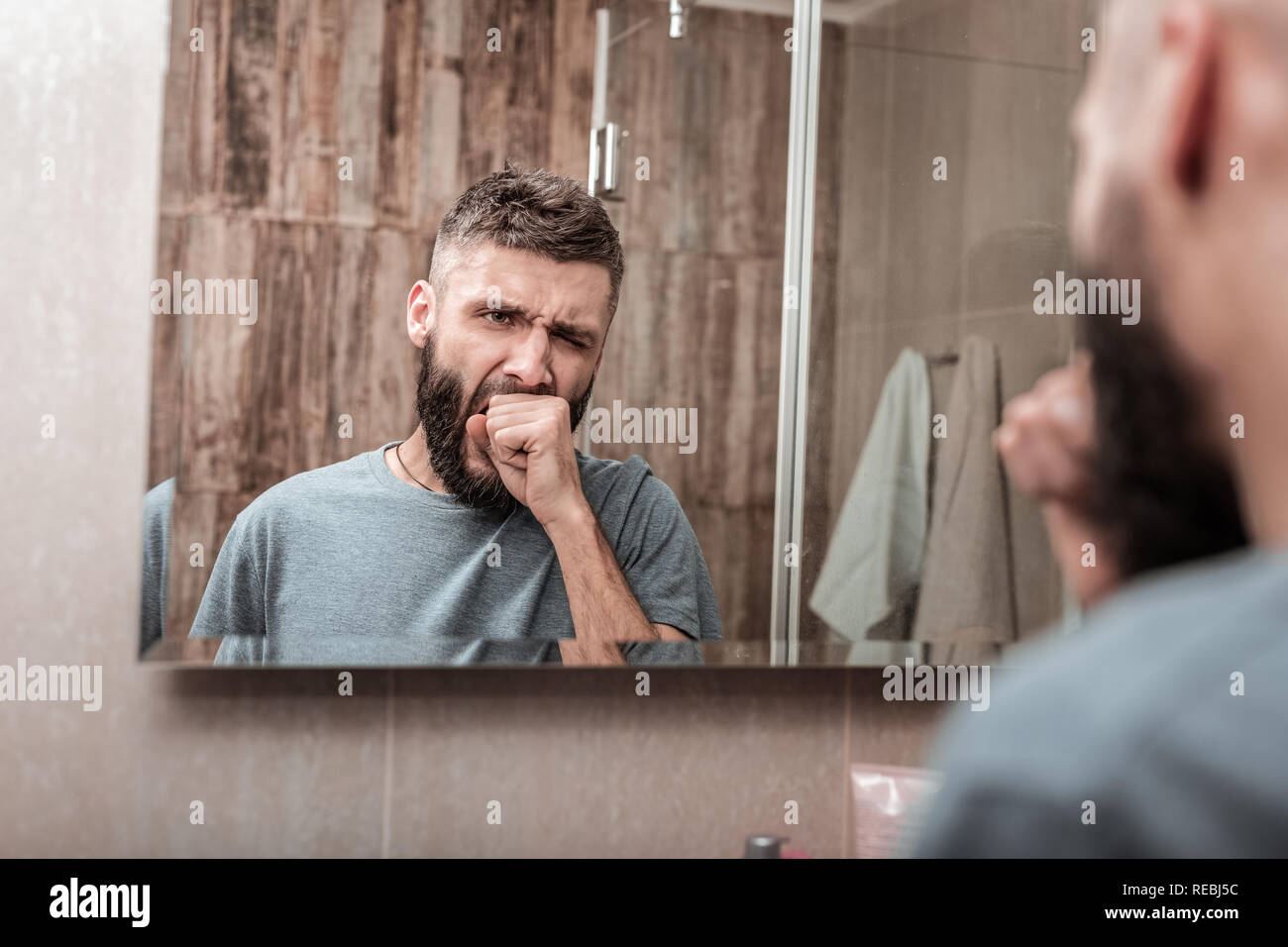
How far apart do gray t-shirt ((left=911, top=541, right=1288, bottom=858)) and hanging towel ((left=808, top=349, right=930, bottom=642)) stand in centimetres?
84

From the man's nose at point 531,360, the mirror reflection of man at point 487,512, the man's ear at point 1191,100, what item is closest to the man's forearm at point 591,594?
the mirror reflection of man at point 487,512

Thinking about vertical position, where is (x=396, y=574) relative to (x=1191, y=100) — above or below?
below

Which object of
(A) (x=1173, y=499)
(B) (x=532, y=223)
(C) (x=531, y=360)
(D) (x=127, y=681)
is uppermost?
(B) (x=532, y=223)

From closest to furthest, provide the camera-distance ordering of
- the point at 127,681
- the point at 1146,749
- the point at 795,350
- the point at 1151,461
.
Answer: the point at 1146,749 < the point at 1151,461 < the point at 127,681 < the point at 795,350

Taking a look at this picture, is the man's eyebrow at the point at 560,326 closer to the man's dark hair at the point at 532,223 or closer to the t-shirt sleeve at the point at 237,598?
the man's dark hair at the point at 532,223

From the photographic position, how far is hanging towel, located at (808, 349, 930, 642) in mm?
1078

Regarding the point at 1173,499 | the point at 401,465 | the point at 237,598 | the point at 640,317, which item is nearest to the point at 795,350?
the point at 640,317

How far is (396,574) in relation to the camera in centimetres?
97

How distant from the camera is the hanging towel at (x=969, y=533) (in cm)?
110

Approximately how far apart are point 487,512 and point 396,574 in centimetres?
9

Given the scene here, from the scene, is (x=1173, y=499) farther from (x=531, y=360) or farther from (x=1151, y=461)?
(x=531, y=360)

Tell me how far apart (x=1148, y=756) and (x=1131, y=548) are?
5.4 inches

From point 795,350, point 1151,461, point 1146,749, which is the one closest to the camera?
point 1146,749
